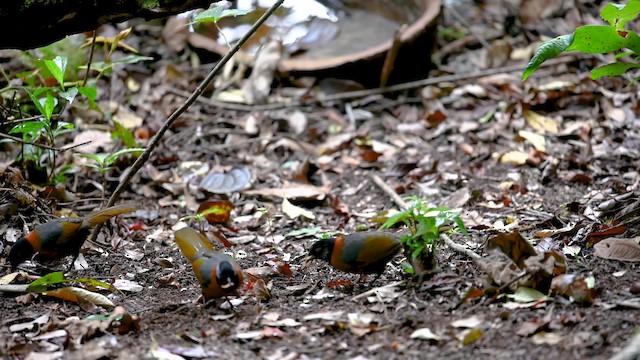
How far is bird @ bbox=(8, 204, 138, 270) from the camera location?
2.80 metres

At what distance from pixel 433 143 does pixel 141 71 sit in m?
2.61

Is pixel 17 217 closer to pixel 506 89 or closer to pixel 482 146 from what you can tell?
pixel 482 146

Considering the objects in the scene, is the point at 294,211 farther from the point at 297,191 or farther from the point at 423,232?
the point at 423,232

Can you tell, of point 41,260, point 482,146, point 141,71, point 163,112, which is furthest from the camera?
point 141,71

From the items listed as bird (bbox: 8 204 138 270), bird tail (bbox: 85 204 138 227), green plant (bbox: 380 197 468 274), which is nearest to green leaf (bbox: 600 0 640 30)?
green plant (bbox: 380 197 468 274)

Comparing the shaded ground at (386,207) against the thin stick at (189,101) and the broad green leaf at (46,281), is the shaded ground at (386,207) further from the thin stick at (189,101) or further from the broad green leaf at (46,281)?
the thin stick at (189,101)

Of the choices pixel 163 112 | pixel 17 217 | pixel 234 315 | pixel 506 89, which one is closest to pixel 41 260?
pixel 17 217

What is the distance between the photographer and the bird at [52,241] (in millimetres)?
2799

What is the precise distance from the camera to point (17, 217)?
328cm

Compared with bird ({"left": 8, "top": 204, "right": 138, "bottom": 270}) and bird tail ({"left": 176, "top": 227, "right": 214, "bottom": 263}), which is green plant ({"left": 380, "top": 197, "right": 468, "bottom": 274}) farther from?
bird ({"left": 8, "top": 204, "right": 138, "bottom": 270})

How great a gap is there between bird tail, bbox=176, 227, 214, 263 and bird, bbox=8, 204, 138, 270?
0.43 meters

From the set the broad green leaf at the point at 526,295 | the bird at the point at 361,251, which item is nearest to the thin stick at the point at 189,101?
the bird at the point at 361,251

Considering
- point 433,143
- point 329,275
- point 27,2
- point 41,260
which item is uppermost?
point 27,2

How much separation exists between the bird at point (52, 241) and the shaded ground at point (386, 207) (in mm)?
182
